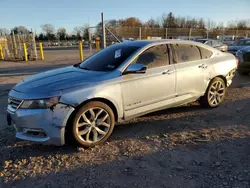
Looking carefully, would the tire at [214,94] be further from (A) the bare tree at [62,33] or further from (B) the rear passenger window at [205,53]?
(A) the bare tree at [62,33]

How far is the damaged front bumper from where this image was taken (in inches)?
119

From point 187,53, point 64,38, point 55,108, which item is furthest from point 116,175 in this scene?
point 64,38

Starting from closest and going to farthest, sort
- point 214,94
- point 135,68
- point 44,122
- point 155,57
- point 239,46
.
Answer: point 44,122 < point 135,68 < point 155,57 < point 214,94 < point 239,46

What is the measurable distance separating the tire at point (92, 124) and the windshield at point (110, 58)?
0.74 metres

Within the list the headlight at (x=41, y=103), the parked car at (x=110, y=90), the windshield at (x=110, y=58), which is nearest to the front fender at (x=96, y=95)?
the parked car at (x=110, y=90)

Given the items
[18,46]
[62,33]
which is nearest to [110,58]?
[18,46]

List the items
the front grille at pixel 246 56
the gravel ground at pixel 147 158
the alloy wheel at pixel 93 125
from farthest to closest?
the front grille at pixel 246 56 < the alloy wheel at pixel 93 125 < the gravel ground at pixel 147 158

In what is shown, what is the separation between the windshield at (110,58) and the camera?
382cm

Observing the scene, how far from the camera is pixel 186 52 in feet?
14.7

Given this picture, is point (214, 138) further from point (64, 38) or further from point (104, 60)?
point (64, 38)

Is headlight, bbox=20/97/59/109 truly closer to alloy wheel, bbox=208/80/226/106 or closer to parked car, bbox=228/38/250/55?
alloy wheel, bbox=208/80/226/106

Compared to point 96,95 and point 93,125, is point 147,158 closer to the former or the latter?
point 93,125

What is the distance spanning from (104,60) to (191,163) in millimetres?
2322

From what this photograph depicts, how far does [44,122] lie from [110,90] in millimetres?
1063
